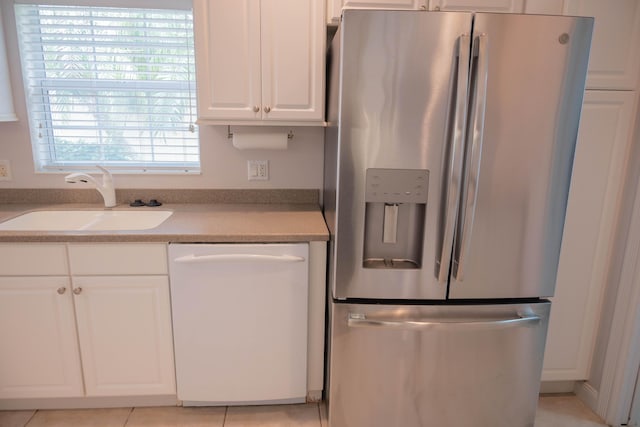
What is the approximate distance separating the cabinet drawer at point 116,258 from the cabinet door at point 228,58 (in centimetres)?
63

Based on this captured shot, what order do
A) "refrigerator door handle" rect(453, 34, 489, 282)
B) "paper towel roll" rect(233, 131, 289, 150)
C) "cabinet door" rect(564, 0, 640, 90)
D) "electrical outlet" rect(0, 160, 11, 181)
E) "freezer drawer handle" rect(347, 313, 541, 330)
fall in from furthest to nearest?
"electrical outlet" rect(0, 160, 11, 181) → "paper towel roll" rect(233, 131, 289, 150) → "cabinet door" rect(564, 0, 640, 90) → "freezer drawer handle" rect(347, 313, 541, 330) → "refrigerator door handle" rect(453, 34, 489, 282)

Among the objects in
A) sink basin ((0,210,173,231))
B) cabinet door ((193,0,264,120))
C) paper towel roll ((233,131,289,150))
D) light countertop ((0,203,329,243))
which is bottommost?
sink basin ((0,210,173,231))

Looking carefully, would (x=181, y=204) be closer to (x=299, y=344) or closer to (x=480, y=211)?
(x=299, y=344)

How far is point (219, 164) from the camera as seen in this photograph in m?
2.16

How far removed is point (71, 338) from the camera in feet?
5.60

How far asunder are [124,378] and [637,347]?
2.26 meters

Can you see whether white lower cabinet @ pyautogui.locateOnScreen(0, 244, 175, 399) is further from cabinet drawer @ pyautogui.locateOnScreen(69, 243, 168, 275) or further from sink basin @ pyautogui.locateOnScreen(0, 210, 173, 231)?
sink basin @ pyautogui.locateOnScreen(0, 210, 173, 231)

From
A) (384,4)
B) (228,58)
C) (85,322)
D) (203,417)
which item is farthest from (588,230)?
(85,322)

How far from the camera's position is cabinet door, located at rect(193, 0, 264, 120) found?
1695 mm

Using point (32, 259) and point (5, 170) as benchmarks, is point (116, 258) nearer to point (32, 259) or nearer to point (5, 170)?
point (32, 259)

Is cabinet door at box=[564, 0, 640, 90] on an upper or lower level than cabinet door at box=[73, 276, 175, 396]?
upper

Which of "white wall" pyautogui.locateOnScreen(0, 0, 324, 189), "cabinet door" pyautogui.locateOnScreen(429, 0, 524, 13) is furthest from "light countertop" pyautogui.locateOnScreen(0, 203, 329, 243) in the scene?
"cabinet door" pyautogui.locateOnScreen(429, 0, 524, 13)

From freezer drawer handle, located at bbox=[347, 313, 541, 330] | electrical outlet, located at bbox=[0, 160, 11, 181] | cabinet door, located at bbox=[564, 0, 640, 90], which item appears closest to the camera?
freezer drawer handle, located at bbox=[347, 313, 541, 330]

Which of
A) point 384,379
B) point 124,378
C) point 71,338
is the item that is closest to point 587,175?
point 384,379
